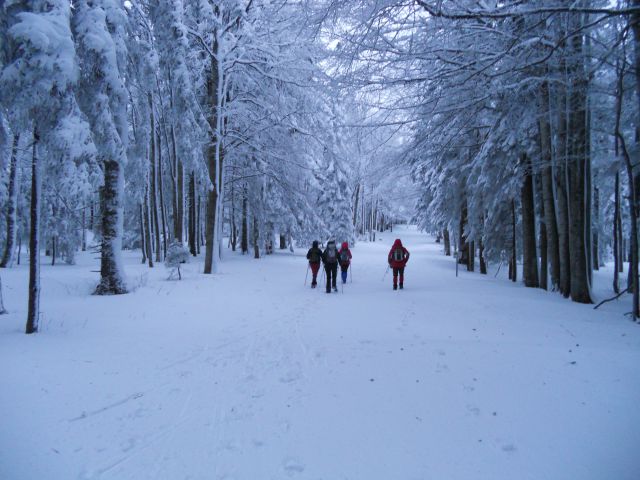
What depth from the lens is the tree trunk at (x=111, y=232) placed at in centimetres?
918

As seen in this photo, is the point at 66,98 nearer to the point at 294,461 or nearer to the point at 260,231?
the point at 294,461

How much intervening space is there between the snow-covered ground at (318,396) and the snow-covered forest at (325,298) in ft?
0.09

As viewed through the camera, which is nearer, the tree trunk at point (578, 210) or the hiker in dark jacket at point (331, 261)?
the tree trunk at point (578, 210)

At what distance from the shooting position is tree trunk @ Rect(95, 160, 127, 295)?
30.1 ft

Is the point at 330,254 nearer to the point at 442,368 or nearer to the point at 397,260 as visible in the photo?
the point at 397,260

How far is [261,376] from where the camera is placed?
4324 mm

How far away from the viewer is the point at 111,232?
9336 mm

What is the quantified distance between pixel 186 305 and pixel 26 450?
18.0 feet

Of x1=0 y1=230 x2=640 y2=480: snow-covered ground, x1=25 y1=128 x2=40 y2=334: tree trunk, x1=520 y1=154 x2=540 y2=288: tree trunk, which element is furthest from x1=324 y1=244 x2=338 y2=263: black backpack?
x1=25 y1=128 x2=40 y2=334: tree trunk

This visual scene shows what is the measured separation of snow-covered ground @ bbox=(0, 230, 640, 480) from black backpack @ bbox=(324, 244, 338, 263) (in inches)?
151

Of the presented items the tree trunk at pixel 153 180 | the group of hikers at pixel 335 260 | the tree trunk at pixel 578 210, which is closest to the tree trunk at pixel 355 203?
the tree trunk at pixel 153 180

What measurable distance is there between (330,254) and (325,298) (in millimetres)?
1780

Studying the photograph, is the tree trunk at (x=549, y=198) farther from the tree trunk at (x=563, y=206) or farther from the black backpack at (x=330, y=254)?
the black backpack at (x=330, y=254)

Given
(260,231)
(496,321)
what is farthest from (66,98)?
(260,231)
